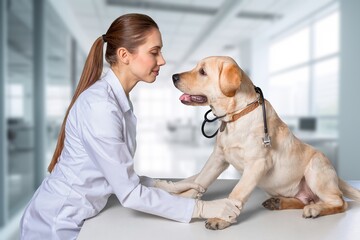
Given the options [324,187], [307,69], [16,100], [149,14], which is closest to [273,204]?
[324,187]

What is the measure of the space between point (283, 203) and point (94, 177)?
663 millimetres

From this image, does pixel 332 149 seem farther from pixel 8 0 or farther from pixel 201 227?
pixel 8 0

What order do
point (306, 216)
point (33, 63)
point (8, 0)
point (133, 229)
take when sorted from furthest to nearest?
point (33, 63)
point (8, 0)
point (306, 216)
point (133, 229)

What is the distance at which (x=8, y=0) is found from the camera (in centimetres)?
314

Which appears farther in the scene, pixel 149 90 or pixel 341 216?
pixel 149 90

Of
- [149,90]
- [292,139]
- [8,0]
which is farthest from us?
[149,90]

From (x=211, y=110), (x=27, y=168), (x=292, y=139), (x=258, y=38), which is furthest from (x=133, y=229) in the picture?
(x=258, y=38)

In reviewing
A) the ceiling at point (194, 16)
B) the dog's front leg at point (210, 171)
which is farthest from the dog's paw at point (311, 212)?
the ceiling at point (194, 16)

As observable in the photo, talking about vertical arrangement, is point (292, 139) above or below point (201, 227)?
above

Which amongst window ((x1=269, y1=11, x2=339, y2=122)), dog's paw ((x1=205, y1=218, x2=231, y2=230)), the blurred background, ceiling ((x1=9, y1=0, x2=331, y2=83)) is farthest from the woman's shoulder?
window ((x1=269, y1=11, x2=339, y2=122))

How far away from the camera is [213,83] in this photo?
1036mm

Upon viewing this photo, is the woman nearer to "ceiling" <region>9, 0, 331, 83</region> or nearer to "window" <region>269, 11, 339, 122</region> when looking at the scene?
"ceiling" <region>9, 0, 331, 83</region>

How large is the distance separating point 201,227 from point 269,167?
30cm

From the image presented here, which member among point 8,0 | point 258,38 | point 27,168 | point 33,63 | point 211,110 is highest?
point 258,38
